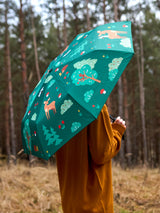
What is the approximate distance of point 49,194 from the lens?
5.30m

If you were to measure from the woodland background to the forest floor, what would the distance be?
2130 millimetres

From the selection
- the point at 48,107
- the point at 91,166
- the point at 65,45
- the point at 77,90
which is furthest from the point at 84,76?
the point at 65,45

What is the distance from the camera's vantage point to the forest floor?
15.1 feet

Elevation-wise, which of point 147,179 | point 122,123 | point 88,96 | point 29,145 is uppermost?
point 88,96

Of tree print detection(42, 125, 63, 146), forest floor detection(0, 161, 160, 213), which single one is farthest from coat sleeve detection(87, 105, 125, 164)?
forest floor detection(0, 161, 160, 213)

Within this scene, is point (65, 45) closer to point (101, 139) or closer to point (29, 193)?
point (29, 193)

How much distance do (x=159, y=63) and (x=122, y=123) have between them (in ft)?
53.7

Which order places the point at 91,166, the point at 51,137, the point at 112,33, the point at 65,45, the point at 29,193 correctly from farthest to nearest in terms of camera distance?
the point at 65,45 < the point at 29,193 < the point at 112,33 < the point at 91,166 < the point at 51,137

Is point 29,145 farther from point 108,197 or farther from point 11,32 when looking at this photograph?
point 11,32

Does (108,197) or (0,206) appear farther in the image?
(0,206)

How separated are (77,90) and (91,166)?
1.79 feet

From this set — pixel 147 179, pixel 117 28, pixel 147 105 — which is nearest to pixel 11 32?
pixel 147 105

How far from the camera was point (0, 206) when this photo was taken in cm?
451

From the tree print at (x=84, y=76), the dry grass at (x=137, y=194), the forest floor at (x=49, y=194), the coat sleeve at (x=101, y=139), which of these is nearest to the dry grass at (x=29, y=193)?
the forest floor at (x=49, y=194)
